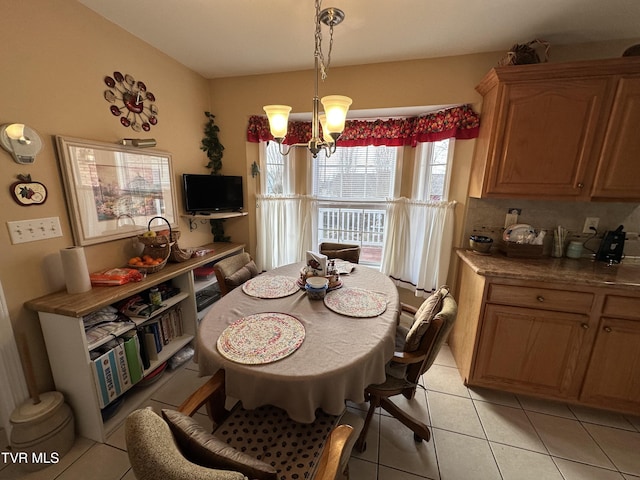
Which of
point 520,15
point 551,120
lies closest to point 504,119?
point 551,120

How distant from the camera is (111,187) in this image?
5.79ft

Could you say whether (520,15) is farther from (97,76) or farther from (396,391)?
(97,76)

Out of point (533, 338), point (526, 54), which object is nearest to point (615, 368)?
point (533, 338)

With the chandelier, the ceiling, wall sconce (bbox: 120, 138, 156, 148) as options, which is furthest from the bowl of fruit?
the ceiling

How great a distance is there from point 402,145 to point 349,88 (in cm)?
71

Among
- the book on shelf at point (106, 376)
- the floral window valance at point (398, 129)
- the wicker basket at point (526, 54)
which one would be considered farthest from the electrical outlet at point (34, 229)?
the wicker basket at point (526, 54)

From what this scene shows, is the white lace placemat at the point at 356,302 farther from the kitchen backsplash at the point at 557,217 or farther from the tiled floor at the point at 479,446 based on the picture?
the kitchen backsplash at the point at 557,217

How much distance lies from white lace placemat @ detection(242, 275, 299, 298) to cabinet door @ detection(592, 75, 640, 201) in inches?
81.9

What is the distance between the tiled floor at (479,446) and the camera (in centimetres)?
136

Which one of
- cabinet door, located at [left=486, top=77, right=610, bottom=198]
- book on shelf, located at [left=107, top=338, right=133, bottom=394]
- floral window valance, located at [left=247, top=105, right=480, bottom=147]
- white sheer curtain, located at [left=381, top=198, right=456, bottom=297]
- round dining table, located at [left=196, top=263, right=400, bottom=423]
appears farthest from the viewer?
white sheer curtain, located at [left=381, top=198, right=456, bottom=297]

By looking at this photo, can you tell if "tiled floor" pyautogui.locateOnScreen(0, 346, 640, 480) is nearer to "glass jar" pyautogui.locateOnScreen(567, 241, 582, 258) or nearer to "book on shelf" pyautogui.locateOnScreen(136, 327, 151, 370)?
"book on shelf" pyautogui.locateOnScreen(136, 327, 151, 370)

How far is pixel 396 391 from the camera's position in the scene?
1.38 meters

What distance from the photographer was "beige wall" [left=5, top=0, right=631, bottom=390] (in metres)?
1.35

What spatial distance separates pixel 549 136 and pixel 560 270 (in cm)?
88
